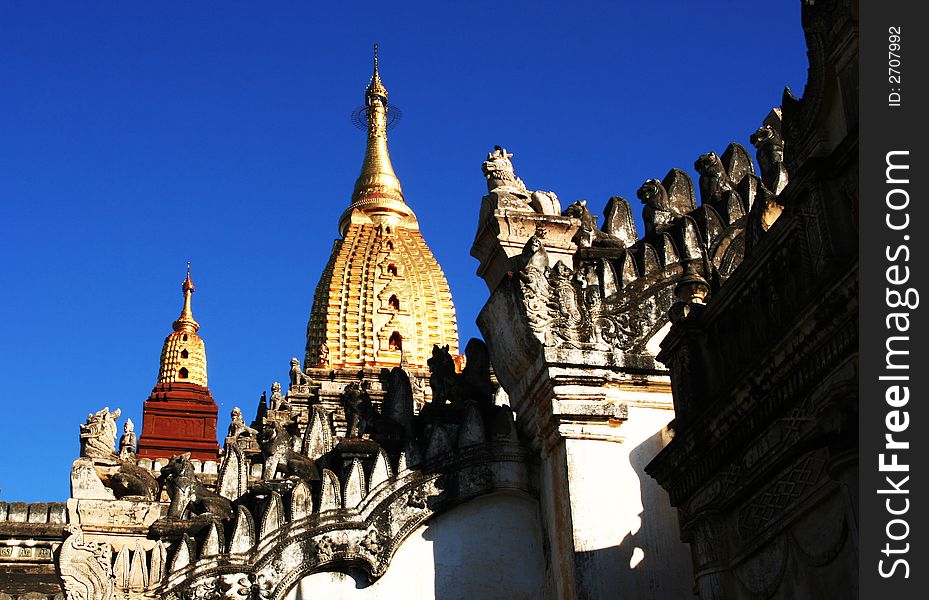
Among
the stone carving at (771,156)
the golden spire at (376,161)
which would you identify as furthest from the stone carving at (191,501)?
the golden spire at (376,161)

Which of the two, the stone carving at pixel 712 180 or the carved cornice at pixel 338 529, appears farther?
the stone carving at pixel 712 180

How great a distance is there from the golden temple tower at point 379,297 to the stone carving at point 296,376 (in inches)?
160

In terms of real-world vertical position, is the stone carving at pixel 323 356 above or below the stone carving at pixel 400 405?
above

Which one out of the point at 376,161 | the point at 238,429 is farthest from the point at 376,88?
the point at 238,429

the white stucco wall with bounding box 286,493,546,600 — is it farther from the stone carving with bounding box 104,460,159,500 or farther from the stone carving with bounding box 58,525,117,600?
the stone carving with bounding box 104,460,159,500

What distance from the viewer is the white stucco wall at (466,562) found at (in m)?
14.3

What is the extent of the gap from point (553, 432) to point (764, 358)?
203 inches

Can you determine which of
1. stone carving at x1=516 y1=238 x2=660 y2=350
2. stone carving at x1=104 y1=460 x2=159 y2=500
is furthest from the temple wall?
stone carving at x1=104 y1=460 x2=159 y2=500

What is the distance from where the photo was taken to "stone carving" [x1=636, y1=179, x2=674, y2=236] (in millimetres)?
16719

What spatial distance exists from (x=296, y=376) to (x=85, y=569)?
35.4 meters

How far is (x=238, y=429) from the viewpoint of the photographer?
38875 mm

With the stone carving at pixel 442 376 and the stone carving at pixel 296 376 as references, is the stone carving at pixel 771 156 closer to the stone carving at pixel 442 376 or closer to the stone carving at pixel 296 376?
the stone carving at pixel 442 376

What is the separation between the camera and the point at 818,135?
973cm

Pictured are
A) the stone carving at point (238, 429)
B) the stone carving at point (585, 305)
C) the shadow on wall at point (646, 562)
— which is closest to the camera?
the shadow on wall at point (646, 562)
